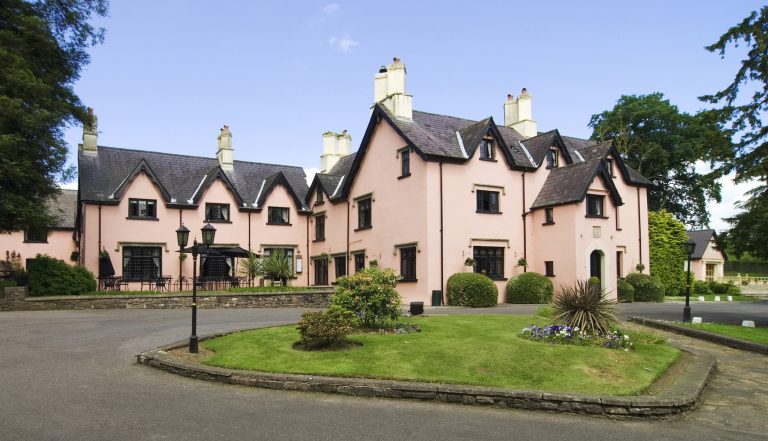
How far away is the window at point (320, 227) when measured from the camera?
38.4 m

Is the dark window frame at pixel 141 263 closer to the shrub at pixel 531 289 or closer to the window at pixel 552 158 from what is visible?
the shrub at pixel 531 289

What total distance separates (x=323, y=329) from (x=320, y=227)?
27.0m

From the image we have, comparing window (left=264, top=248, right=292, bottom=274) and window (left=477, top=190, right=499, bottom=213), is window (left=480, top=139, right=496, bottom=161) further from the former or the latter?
window (left=264, top=248, right=292, bottom=274)

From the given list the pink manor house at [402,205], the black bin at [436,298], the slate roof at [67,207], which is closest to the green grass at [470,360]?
the black bin at [436,298]

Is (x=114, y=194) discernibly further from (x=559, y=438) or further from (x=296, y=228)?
(x=559, y=438)

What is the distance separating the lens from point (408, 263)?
29906mm

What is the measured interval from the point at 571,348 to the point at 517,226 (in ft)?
64.4

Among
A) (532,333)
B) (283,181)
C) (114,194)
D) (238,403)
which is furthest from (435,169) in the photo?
(238,403)

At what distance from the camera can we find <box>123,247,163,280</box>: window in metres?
33.2

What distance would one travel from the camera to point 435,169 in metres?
28.9

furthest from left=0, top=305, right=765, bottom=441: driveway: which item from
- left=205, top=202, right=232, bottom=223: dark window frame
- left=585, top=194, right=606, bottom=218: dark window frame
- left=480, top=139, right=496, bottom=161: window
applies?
left=205, top=202, right=232, bottom=223: dark window frame

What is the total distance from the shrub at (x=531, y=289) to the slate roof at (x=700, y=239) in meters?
32.9

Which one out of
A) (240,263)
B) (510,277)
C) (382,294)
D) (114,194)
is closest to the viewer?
(382,294)

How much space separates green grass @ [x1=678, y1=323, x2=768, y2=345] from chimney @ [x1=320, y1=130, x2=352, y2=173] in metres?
29.2
